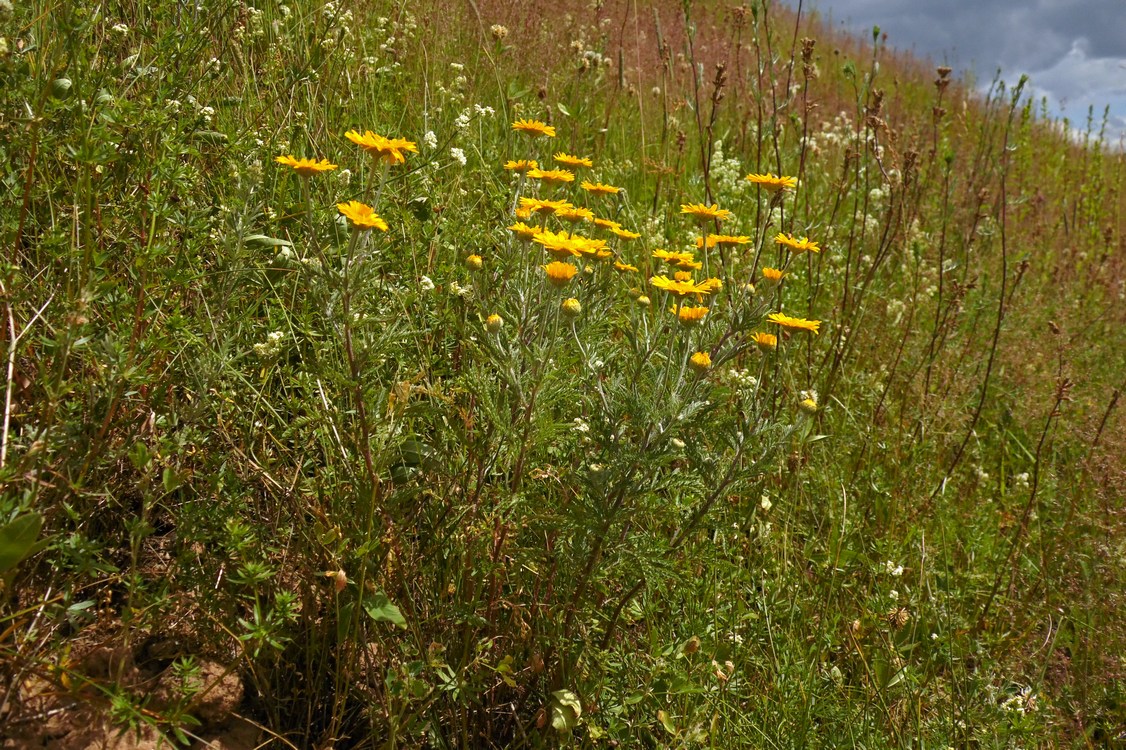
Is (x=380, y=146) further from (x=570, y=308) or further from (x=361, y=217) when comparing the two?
(x=570, y=308)

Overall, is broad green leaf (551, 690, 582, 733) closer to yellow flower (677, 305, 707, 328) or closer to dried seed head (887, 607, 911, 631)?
yellow flower (677, 305, 707, 328)

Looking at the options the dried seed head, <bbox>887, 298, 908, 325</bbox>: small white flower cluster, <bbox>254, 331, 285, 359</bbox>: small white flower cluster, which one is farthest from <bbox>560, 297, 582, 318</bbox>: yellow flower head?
<bbox>887, 298, 908, 325</bbox>: small white flower cluster

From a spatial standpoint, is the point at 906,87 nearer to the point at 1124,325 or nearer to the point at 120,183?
the point at 1124,325

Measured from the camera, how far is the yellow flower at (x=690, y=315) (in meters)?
1.47

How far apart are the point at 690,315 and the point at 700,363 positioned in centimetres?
10

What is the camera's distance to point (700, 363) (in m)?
1.43

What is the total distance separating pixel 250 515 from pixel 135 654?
33 cm

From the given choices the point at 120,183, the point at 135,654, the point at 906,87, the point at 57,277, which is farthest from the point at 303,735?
the point at 906,87

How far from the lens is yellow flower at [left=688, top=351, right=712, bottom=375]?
1.43 metres

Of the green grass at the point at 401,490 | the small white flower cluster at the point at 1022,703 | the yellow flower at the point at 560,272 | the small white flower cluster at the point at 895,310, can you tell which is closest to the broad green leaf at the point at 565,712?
the green grass at the point at 401,490

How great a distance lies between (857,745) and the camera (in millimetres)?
1695

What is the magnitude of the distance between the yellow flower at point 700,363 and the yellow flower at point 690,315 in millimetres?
64

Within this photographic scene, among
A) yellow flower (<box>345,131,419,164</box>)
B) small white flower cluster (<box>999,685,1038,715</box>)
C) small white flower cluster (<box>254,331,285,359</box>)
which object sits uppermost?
yellow flower (<box>345,131,419,164</box>)

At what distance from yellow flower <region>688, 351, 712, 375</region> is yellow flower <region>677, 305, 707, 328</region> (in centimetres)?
6
